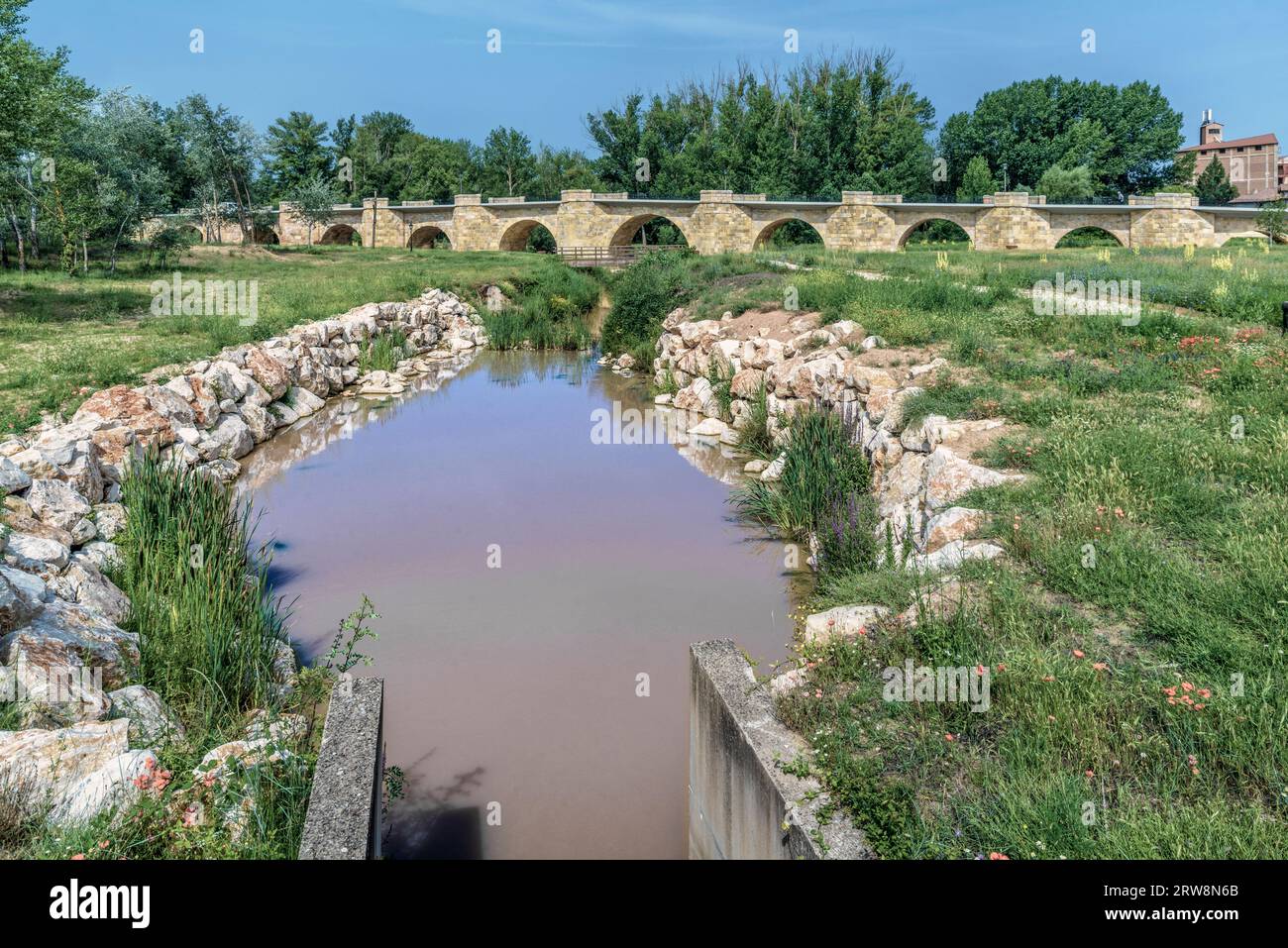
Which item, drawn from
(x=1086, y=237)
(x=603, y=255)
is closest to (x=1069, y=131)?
(x=1086, y=237)

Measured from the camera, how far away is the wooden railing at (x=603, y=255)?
42250 mm

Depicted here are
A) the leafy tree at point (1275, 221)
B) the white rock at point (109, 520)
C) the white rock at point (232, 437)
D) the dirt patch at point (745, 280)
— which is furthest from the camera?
the leafy tree at point (1275, 221)

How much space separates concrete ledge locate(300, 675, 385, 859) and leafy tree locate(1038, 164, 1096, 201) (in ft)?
198

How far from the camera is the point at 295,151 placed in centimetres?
6425

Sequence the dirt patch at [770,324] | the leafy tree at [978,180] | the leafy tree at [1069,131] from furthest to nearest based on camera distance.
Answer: the leafy tree at [1069,131]
the leafy tree at [978,180]
the dirt patch at [770,324]

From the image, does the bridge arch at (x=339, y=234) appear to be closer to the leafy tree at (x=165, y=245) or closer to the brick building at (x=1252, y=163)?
the leafy tree at (x=165, y=245)

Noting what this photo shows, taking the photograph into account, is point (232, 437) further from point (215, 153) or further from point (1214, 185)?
point (1214, 185)

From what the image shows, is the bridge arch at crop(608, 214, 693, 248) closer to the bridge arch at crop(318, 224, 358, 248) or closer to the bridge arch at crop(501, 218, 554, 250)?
the bridge arch at crop(501, 218, 554, 250)

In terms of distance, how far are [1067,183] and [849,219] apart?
63.4 feet

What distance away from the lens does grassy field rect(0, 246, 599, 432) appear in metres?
13.3

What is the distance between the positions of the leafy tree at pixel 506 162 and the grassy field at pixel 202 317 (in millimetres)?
25557

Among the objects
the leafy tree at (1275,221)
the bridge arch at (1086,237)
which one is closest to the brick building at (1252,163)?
the bridge arch at (1086,237)

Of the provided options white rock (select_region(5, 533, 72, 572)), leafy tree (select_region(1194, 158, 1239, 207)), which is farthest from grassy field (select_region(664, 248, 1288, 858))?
leafy tree (select_region(1194, 158, 1239, 207))
